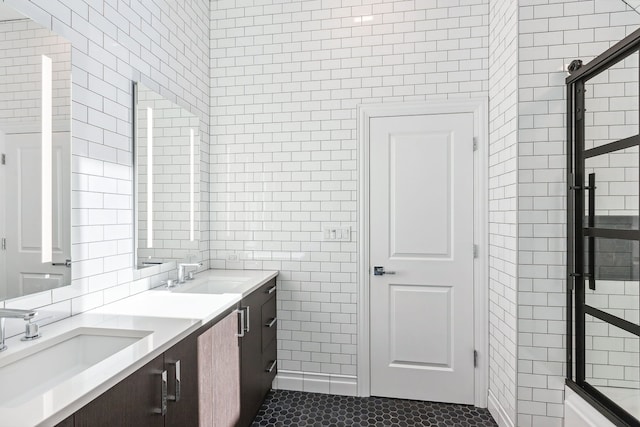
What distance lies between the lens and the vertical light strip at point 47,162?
1484mm

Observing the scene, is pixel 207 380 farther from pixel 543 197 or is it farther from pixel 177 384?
pixel 543 197

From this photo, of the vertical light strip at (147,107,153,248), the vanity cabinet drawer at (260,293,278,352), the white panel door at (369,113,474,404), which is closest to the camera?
the vertical light strip at (147,107,153,248)

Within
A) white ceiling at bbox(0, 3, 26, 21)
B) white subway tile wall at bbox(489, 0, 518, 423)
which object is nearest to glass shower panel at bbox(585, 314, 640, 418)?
white subway tile wall at bbox(489, 0, 518, 423)

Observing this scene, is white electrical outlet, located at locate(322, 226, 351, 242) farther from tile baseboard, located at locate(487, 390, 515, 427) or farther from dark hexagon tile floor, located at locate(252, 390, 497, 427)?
tile baseboard, located at locate(487, 390, 515, 427)

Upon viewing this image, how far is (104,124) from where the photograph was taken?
6.11 ft

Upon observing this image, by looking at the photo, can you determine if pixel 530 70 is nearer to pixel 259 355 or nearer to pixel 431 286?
pixel 431 286

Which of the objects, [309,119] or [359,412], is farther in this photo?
[309,119]

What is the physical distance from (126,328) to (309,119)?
6.41ft

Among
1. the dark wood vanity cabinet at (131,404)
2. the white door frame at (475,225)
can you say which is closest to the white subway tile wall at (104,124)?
the dark wood vanity cabinet at (131,404)

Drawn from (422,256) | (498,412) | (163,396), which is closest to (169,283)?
(163,396)

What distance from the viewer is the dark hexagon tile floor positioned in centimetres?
243

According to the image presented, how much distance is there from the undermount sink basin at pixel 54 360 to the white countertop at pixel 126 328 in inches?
0.6

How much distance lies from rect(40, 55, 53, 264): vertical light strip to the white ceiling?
0.15 m

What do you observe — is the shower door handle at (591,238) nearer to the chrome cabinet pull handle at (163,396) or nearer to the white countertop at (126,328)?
the white countertop at (126,328)
